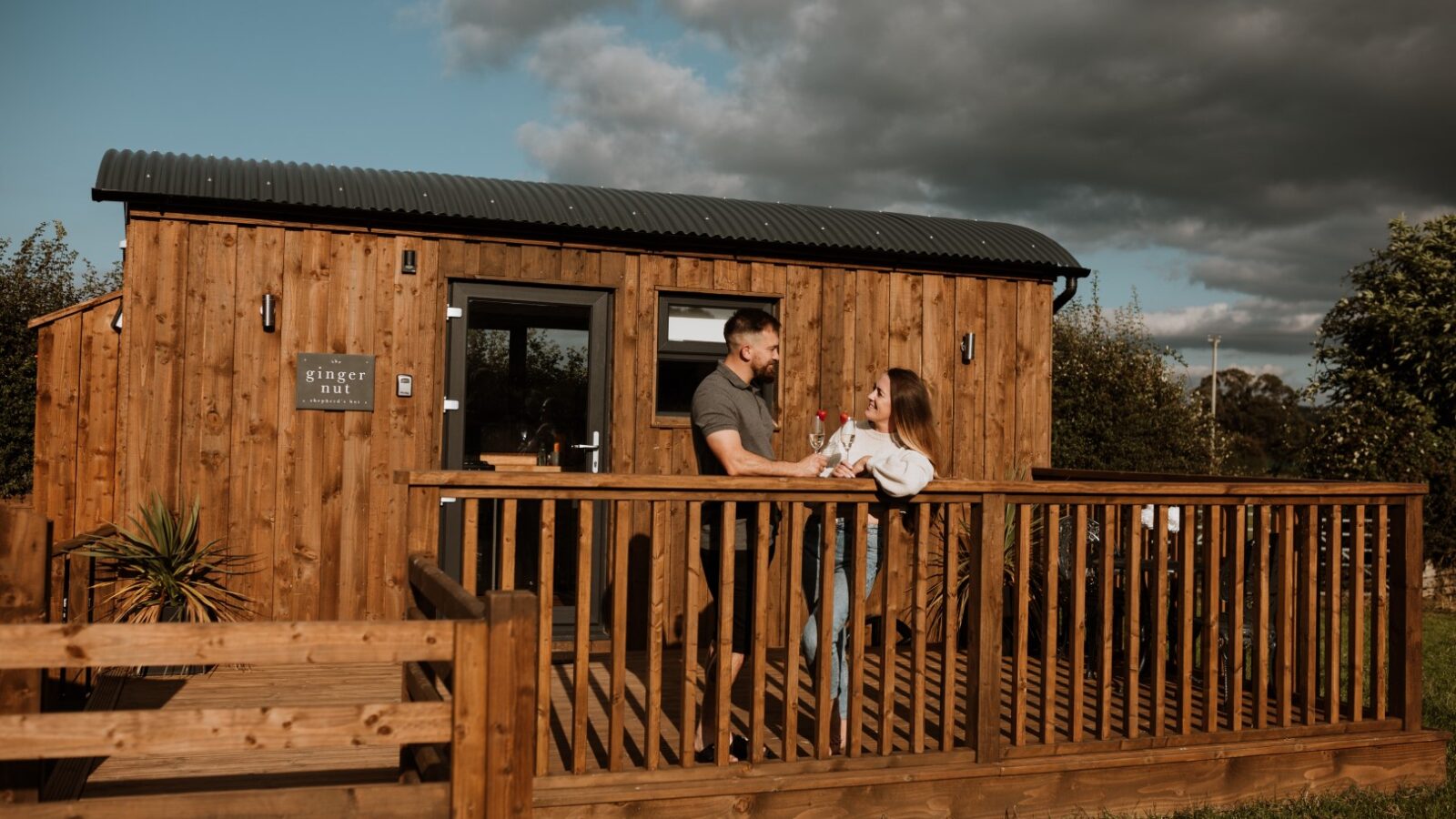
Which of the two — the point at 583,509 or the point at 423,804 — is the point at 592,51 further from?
the point at 423,804

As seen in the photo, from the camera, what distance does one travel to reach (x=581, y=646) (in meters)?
3.51

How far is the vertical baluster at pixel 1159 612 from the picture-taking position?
4.17 m

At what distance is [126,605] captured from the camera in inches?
222

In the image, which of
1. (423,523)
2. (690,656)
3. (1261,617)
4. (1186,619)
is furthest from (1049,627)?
(423,523)

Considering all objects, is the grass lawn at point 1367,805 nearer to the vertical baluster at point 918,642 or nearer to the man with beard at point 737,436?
the vertical baluster at point 918,642

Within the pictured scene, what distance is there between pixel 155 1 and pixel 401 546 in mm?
4475

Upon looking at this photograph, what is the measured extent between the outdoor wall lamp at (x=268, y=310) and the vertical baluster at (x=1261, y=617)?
196 inches

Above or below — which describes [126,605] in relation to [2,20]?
below

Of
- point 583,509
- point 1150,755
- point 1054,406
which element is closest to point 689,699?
point 583,509

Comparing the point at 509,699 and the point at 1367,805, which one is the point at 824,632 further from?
the point at 1367,805

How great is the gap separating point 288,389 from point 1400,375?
13291 mm

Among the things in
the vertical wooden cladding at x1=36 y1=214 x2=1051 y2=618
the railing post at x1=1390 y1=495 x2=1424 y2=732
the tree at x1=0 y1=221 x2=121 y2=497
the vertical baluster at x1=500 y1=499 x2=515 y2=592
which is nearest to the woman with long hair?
the vertical baluster at x1=500 y1=499 x2=515 y2=592

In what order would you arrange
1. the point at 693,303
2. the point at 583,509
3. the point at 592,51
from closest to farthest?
the point at 583,509, the point at 693,303, the point at 592,51

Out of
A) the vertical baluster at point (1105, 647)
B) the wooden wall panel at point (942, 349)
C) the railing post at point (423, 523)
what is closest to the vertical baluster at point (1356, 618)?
the vertical baluster at point (1105, 647)
